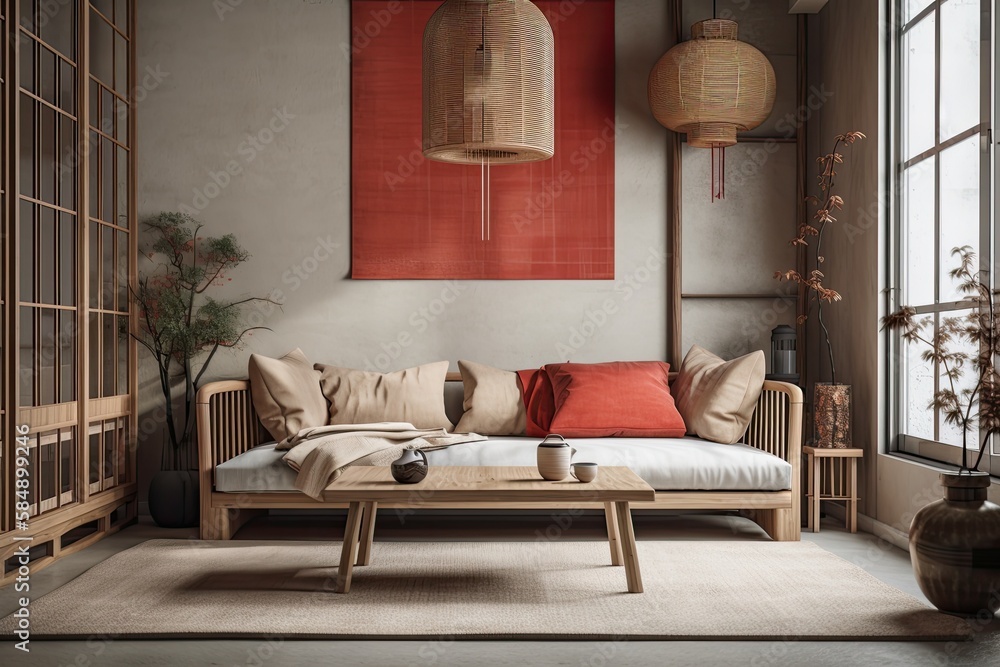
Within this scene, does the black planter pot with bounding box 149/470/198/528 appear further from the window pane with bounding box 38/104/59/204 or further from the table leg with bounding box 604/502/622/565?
the table leg with bounding box 604/502/622/565

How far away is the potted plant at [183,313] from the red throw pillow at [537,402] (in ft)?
5.25

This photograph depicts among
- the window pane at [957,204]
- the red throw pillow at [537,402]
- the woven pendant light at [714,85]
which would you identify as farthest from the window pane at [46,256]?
the window pane at [957,204]

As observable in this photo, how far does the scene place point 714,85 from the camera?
4.65 metres

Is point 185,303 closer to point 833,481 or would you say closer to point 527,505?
point 527,505

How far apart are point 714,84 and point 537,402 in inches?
75.7

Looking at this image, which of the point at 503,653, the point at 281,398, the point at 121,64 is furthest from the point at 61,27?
the point at 503,653

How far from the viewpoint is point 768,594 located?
125 inches

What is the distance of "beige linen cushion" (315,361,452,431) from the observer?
182 inches

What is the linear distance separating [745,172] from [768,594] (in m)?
2.74

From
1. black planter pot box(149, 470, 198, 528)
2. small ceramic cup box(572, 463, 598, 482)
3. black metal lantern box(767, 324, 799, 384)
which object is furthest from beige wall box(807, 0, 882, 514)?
black planter pot box(149, 470, 198, 528)

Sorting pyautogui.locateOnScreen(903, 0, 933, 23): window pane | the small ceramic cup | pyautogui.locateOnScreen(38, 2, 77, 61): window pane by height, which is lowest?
the small ceramic cup

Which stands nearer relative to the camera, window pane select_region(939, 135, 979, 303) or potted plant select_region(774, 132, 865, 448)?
window pane select_region(939, 135, 979, 303)

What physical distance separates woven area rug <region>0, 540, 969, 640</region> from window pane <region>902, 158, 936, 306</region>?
1.31m

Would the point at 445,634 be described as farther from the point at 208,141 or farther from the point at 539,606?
the point at 208,141
